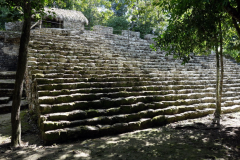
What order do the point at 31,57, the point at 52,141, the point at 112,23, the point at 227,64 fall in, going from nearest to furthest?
1. the point at 52,141
2. the point at 31,57
3. the point at 227,64
4. the point at 112,23

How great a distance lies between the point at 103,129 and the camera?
3650 millimetres

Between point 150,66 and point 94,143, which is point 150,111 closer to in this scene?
point 94,143

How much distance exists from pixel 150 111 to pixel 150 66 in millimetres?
3101

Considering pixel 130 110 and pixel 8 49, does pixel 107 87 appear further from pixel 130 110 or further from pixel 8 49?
pixel 8 49

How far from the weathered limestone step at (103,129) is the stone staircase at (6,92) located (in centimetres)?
321

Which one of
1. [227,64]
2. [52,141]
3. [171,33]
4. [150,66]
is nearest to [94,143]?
[52,141]

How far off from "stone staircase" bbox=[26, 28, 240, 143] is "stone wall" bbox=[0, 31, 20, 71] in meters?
1.40

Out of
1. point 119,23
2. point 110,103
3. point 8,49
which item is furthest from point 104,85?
point 119,23

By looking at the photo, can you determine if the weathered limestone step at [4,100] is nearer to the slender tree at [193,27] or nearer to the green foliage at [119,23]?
the slender tree at [193,27]

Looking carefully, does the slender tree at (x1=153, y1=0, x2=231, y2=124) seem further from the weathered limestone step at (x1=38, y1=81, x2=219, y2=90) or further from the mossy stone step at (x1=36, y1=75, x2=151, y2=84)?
the mossy stone step at (x1=36, y1=75, x2=151, y2=84)

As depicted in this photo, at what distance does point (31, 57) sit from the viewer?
16.7ft

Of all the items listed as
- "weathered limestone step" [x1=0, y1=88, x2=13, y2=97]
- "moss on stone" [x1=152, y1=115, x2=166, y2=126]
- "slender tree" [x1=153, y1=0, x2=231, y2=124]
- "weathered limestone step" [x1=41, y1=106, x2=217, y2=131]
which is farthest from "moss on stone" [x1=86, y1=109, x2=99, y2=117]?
"weathered limestone step" [x1=0, y1=88, x2=13, y2=97]

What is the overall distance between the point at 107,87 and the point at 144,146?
2.19m

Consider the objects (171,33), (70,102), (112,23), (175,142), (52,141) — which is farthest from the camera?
(112,23)
